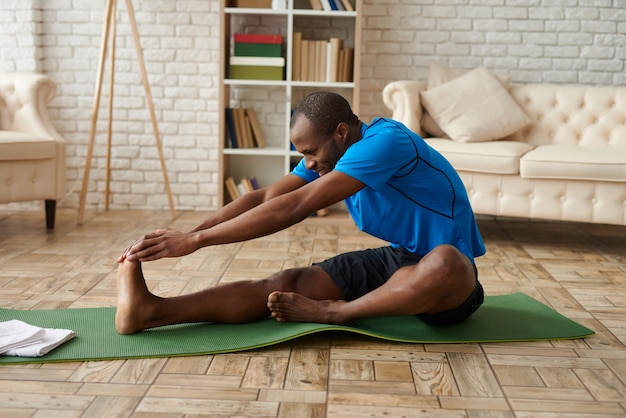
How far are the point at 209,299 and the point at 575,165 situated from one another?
2168 millimetres

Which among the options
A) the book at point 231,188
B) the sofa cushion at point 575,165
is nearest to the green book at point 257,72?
the book at point 231,188

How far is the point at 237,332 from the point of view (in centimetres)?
237

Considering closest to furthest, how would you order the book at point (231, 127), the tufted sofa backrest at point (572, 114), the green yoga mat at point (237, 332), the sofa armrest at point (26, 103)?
the green yoga mat at point (237, 332)
the sofa armrest at point (26, 103)
the tufted sofa backrest at point (572, 114)
the book at point (231, 127)

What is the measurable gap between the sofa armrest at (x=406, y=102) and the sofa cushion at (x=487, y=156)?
31 centimetres

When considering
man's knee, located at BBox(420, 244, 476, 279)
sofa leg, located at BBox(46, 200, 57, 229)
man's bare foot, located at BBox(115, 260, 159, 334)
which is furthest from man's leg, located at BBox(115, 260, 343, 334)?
sofa leg, located at BBox(46, 200, 57, 229)

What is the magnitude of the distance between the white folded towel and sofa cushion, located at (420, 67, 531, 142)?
2.54 m

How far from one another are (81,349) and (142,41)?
305 cm

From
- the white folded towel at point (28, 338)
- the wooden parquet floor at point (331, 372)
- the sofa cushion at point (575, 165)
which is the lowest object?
the wooden parquet floor at point (331, 372)

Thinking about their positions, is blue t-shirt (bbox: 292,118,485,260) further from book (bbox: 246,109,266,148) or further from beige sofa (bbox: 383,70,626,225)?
book (bbox: 246,109,266,148)

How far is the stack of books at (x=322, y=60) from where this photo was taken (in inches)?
183

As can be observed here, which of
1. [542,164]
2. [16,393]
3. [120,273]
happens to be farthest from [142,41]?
[16,393]

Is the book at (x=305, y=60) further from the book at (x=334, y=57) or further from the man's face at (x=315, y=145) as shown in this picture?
the man's face at (x=315, y=145)

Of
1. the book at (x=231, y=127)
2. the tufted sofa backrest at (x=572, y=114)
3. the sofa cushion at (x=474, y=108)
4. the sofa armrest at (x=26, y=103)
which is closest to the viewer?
the sofa cushion at (x=474, y=108)

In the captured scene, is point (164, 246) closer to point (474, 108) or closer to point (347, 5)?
point (474, 108)
